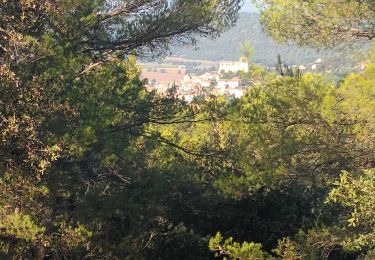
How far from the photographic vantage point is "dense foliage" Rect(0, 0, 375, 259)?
19.7 feet

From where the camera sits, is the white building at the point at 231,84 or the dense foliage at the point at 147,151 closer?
the dense foliage at the point at 147,151

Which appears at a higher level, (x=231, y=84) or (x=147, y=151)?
(x=147, y=151)

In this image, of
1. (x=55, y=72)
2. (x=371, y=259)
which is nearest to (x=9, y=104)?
(x=55, y=72)

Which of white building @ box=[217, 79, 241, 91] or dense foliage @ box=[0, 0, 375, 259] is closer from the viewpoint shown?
dense foliage @ box=[0, 0, 375, 259]

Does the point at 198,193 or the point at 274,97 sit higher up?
the point at 274,97

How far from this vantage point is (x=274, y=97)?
26.0 ft

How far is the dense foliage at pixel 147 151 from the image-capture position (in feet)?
19.7

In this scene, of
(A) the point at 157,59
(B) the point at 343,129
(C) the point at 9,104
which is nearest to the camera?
(C) the point at 9,104

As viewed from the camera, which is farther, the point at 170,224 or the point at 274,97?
the point at 170,224

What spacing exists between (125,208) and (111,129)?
5.72ft

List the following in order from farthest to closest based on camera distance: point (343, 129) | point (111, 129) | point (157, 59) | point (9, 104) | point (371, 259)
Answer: point (157, 59)
point (111, 129)
point (343, 129)
point (371, 259)
point (9, 104)

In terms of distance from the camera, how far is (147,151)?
10945 mm

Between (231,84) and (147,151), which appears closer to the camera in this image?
(147,151)

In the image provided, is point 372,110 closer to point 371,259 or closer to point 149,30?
point 371,259
